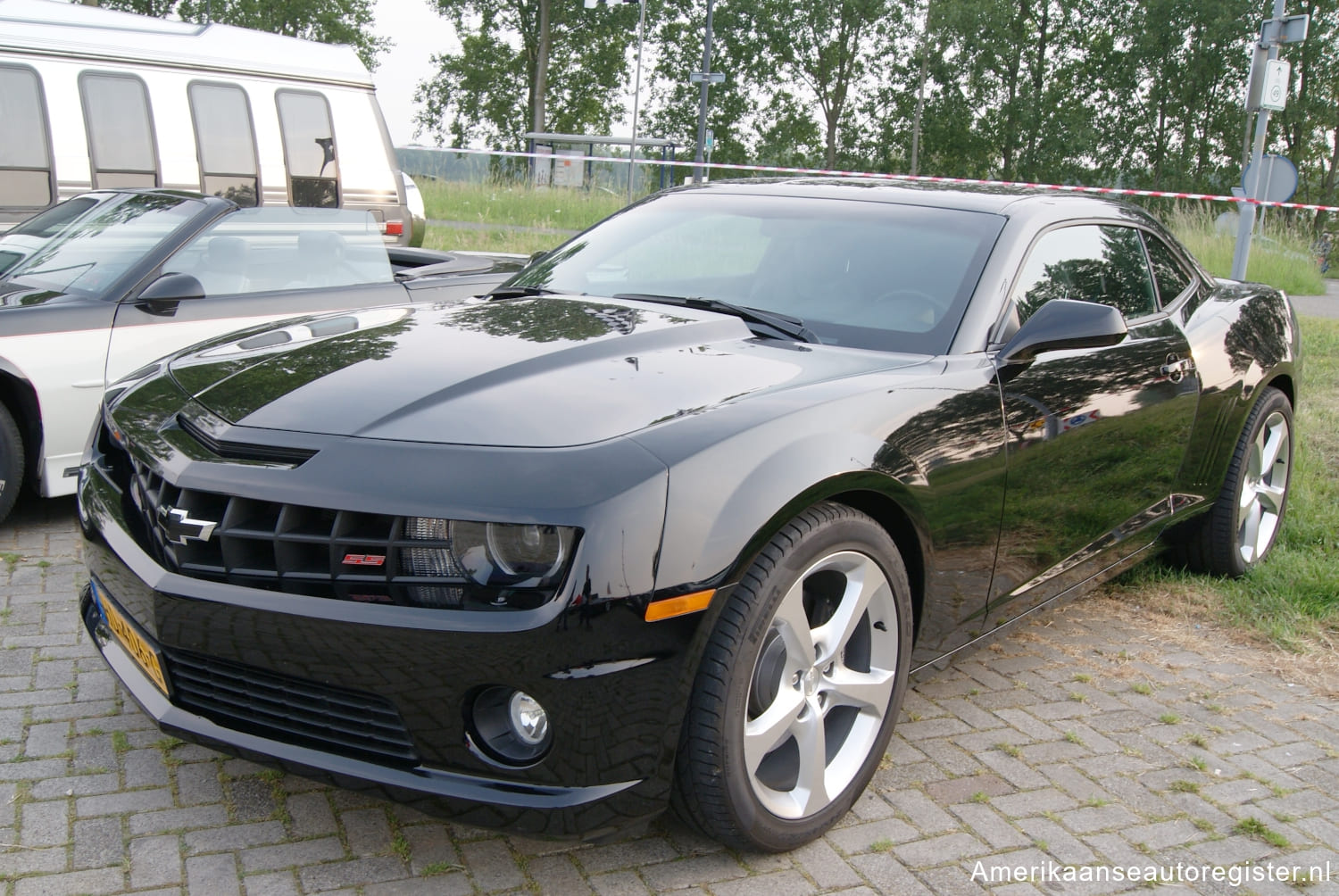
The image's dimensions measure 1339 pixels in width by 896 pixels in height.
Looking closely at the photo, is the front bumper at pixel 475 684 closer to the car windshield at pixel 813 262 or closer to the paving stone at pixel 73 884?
the paving stone at pixel 73 884

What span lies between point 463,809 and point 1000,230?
7.70 ft

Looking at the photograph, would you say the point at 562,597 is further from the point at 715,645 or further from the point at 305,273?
the point at 305,273

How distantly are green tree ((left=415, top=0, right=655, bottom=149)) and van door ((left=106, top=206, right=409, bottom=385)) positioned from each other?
44.9 meters

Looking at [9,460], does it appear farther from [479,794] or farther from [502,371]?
[479,794]

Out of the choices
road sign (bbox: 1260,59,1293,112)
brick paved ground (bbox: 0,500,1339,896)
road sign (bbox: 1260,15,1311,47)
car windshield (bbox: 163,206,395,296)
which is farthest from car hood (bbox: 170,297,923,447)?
road sign (bbox: 1260,15,1311,47)

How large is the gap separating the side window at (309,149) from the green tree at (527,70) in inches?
1520

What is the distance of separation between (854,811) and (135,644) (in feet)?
5.69

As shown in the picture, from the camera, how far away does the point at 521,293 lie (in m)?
3.92

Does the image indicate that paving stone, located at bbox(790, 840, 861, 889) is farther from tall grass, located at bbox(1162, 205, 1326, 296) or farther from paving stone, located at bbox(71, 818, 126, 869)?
tall grass, located at bbox(1162, 205, 1326, 296)

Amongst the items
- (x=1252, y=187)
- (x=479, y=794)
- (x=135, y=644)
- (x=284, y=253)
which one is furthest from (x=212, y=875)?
(x=1252, y=187)

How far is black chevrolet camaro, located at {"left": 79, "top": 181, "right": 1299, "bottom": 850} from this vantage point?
7.37ft

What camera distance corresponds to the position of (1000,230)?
3566mm

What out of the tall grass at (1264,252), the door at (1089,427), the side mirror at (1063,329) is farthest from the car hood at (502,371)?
the tall grass at (1264,252)

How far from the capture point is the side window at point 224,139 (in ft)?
35.4
